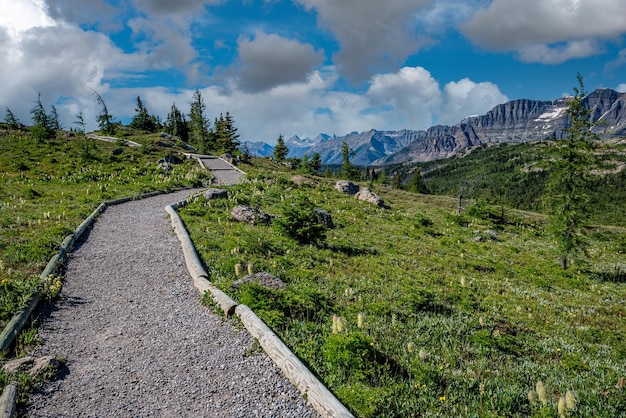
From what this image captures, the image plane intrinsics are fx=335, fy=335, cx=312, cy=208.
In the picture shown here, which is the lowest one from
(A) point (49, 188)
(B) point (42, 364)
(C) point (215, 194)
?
(B) point (42, 364)

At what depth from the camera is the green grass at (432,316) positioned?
263 inches

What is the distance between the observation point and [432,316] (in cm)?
1088

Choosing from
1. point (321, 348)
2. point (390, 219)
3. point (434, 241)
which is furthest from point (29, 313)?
point (390, 219)

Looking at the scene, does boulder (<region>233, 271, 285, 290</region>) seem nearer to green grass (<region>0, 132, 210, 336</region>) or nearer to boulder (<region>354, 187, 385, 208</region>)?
green grass (<region>0, 132, 210, 336</region>)

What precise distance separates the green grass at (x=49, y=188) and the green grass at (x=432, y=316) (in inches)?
230

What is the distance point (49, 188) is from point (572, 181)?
40382 millimetres

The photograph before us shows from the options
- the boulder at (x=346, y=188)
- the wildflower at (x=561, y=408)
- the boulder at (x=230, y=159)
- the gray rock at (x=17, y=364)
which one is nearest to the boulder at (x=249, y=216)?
the gray rock at (x=17, y=364)

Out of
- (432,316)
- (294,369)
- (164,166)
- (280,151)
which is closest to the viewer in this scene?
(294,369)

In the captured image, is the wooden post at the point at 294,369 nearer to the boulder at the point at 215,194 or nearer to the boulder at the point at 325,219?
the boulder at the point at 325,219

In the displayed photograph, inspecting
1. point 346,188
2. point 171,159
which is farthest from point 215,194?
point 171,159

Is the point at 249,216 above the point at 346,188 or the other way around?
the other way around

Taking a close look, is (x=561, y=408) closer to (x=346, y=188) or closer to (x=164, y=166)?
(x=346, y=188)

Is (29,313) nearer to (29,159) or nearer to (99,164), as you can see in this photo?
(99,164)

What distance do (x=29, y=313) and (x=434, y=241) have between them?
22654 millimetres
